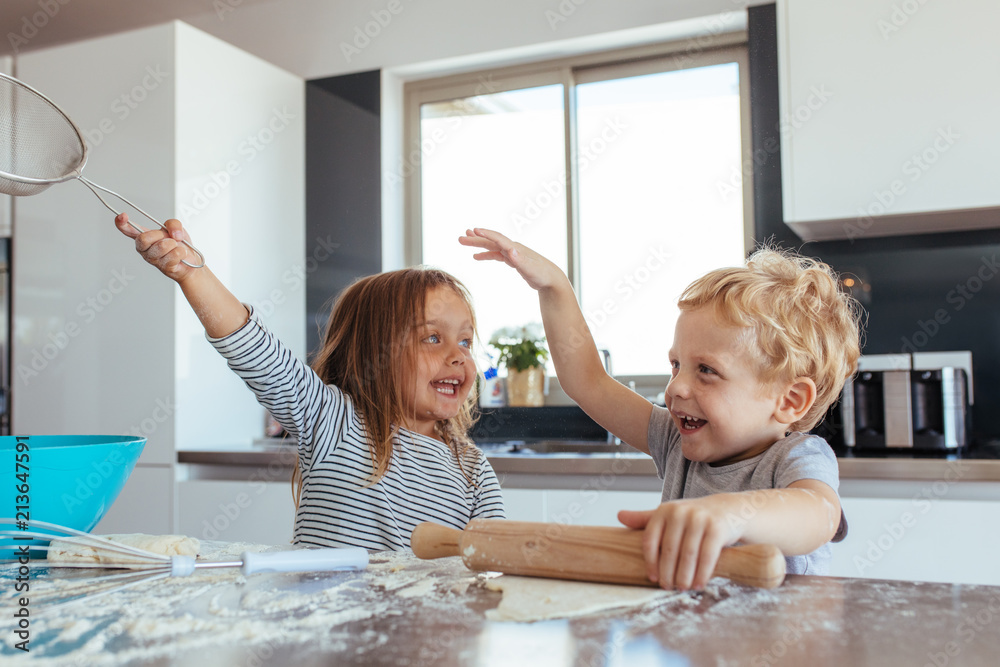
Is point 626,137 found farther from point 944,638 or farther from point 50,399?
point 944,638

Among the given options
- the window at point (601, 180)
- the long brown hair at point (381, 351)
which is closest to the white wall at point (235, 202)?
the window at point (601, 180)

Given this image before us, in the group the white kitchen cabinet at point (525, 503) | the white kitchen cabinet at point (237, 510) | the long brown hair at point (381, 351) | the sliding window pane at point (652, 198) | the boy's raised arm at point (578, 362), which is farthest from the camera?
the sliding window pane at point (652, 198)

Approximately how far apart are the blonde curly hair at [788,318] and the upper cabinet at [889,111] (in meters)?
1.07

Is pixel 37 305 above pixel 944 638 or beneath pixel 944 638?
above

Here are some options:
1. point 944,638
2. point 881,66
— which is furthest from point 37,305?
point 944,638

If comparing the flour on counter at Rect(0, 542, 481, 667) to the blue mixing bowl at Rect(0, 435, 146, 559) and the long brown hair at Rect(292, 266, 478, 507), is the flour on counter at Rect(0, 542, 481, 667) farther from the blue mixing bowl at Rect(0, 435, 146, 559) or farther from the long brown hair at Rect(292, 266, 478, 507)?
the long brown hair at Rect(292, 266, 478, 507)

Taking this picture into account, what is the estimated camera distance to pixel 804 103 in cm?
188

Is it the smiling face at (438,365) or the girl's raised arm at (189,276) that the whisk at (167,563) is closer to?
the girl's raised arm at (189,276)

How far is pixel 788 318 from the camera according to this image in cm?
84

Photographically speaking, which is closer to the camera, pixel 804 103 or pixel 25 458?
pixel 25 458

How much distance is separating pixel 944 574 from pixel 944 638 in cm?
129

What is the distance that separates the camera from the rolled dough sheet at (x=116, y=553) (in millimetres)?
628

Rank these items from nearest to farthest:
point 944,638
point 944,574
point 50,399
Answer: point 944,638 → point 944,574 → point 50,399

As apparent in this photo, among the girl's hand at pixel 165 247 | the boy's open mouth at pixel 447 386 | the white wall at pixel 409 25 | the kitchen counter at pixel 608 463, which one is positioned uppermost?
the white wall at pixel 409 25
